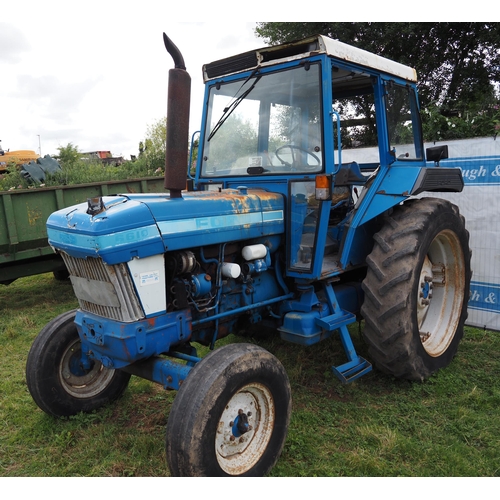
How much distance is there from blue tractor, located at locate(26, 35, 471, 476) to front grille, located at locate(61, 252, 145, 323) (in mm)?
10

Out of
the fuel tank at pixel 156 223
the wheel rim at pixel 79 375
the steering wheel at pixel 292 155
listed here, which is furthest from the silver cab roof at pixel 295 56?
the wheel rim at pixel 79 375

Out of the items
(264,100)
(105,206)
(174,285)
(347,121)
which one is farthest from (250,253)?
(347,121)

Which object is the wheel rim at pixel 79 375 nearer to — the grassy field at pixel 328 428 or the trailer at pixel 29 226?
the grassy field at pixel 328 428

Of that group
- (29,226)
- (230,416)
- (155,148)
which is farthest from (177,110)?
(155,148)

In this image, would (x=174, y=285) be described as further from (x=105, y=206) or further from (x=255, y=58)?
(x=255, y=58)

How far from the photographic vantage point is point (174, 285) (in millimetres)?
2861

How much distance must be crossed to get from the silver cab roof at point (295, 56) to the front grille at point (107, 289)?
6.27ft

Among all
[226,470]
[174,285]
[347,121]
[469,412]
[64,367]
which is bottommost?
[469,412]

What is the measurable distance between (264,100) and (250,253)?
1279 millimetres

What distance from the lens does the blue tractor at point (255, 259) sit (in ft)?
8.45

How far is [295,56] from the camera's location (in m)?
3.30

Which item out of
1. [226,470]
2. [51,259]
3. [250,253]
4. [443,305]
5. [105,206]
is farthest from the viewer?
[51,259]

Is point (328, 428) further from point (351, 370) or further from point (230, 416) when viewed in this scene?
point (230, 416)

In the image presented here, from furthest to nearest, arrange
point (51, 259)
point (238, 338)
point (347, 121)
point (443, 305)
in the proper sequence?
point (51, 259)
point (347, 121)
point (238, 338)
point (443, 305)
